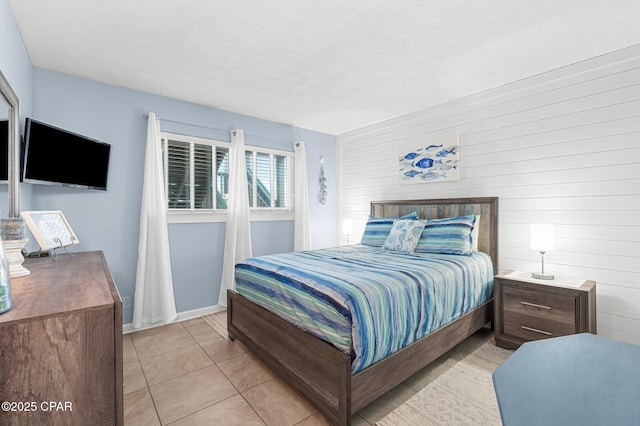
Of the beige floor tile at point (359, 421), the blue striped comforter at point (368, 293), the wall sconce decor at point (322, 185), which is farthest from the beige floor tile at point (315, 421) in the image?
the wall sconce decor at point (322, 185)

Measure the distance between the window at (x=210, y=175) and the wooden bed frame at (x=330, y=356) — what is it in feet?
4.55

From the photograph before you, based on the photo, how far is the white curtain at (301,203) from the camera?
4.43m

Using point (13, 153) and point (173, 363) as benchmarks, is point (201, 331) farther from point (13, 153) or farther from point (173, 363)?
point (13, 153)

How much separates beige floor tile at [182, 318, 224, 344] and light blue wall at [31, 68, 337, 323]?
0.24 metres

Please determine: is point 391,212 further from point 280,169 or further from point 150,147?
point 150,147

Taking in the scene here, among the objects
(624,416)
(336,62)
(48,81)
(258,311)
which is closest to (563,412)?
(624,416)


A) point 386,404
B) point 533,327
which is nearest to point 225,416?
point 386,404

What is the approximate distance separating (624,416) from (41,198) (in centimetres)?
380

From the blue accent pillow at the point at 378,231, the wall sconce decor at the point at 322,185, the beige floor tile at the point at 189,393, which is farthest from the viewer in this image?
the wall sconce decor at the point at 322,185

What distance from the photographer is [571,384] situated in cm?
71

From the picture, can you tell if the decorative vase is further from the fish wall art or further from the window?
the fish wall art

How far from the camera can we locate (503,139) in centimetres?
317

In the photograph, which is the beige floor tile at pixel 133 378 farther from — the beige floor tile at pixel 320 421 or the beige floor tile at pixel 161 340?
the beige floor tile at pixel 320 421

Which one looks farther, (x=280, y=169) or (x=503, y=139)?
(x=280, y=169)
